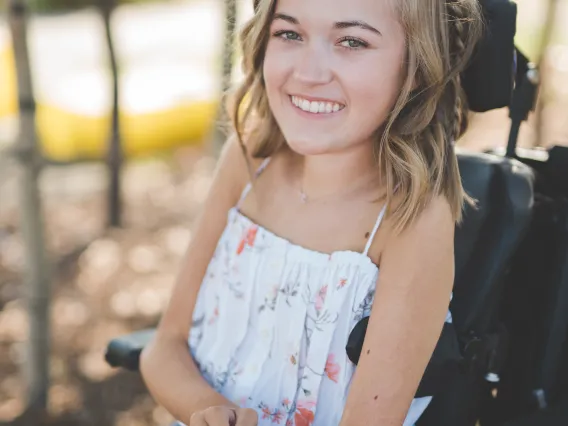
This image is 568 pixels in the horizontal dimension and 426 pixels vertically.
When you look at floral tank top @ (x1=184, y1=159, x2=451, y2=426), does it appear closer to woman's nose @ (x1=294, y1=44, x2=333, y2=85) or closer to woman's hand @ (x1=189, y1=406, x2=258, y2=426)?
woman's hand @ (x1=189, y1=406, x2=258, y2=426)

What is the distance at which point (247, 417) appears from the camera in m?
1.66

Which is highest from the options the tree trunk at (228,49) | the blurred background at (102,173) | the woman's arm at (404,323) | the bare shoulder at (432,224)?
the tree trunk at (228,49)

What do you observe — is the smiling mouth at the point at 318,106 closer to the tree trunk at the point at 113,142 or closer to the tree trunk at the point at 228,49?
the tree trunk at the point at 228,49

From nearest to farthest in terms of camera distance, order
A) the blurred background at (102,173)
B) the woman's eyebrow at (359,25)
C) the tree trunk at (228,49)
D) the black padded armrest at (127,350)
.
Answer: the woman's eyebrow at (359,25) → the black padded armrest at (127,350) → the tree trunk at (228,49) → the blurred background at (102,173)

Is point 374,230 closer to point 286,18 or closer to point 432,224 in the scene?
point 432,224

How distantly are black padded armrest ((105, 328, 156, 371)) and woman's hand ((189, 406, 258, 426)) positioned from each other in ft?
1.38

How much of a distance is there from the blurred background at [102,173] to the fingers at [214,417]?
0.92 meters

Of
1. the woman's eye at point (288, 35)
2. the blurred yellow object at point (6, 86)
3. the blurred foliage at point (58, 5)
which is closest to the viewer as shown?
the woman's eye at point (288, 35)

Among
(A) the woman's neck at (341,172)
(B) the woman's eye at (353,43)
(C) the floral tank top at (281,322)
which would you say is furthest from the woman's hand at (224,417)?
(B) the woman's eye at (353,43)

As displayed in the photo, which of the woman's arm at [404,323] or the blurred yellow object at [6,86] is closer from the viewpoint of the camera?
the woman's arm at [404,323]

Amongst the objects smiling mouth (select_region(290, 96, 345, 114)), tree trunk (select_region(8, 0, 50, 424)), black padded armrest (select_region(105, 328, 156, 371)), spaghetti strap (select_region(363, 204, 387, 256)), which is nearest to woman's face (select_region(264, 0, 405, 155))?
smiling mouth (select_region(290, 96, 345, 114))

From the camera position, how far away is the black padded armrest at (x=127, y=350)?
2.06 meters

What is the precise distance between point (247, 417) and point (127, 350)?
530mm

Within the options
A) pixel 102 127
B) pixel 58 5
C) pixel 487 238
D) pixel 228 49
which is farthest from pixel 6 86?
pixel 487 238
